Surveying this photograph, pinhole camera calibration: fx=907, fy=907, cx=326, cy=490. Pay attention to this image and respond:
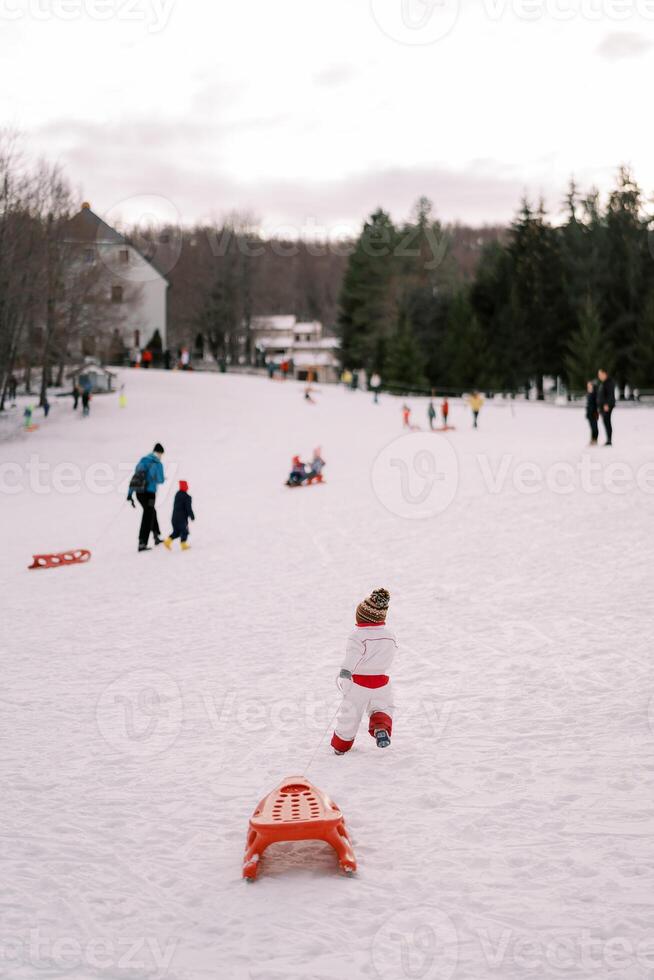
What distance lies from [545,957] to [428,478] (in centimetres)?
1856

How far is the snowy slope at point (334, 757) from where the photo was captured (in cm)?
462

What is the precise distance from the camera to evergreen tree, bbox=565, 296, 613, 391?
5031 cm

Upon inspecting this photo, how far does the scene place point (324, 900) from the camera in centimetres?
496

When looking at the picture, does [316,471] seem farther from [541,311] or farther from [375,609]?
[541,311]

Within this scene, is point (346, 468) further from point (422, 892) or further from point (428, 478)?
point (422, 892)

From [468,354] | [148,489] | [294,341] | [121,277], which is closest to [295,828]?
[148,489]

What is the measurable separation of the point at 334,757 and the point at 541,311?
181ft

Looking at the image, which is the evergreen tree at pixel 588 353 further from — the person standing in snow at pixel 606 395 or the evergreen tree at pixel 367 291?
the person standing in snow at pixel 606 395

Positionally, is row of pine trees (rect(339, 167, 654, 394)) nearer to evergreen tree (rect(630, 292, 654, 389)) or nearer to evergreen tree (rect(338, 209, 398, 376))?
evergreen tree (rect(630, 292, 654, 389))

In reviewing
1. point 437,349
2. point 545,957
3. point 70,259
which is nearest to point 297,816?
point 545,957

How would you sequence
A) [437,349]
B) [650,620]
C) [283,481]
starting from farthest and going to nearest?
[437,349] < [283,481] < [650,620]

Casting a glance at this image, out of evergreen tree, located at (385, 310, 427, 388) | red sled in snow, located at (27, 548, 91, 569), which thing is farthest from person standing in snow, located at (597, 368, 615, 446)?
evergreen tree, located at (385, 310, 427, 388)

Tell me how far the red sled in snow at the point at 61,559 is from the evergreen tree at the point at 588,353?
38917mm

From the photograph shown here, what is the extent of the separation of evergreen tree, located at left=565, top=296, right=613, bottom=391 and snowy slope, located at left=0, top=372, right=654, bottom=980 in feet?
111
